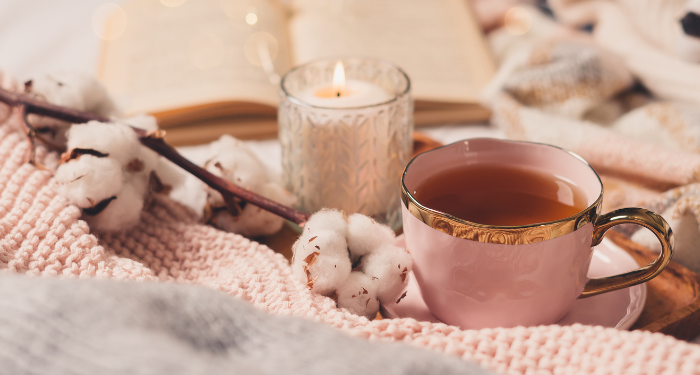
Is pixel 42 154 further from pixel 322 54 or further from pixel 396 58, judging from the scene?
pixel 396 58

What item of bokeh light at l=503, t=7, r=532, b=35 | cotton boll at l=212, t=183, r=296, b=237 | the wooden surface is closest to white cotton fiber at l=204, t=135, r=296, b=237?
cotton boll at l=212, t=183, r=296, b=237

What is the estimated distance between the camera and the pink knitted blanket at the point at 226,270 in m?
0.32

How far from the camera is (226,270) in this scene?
0.47 meters

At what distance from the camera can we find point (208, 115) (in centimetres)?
82

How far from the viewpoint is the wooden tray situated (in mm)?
432

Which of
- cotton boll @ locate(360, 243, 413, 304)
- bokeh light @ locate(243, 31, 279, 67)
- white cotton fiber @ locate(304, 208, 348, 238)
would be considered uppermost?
white cotton fiber @ locate(304, 208, 348, 238)

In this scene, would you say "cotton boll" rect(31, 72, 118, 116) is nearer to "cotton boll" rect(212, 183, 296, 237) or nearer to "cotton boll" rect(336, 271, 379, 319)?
"cotton boll" rect(212, 183, 296, 237)

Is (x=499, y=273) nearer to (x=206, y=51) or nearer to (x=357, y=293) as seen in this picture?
(x=357, y=293)

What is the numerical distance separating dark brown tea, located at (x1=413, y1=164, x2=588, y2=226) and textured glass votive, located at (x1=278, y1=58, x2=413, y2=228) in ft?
0.31

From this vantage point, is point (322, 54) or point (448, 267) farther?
point (322, 54)

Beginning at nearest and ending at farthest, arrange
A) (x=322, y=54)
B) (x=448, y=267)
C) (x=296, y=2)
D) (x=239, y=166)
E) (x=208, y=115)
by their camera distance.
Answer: (x=448, y=267) → (x=239, y=166) → (x=208, y=115) → (x=322, y=54) → (x=296, y=2)

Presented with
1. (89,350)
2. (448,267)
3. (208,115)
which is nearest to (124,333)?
Answer: (89,350)

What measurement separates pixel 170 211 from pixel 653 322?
45cm

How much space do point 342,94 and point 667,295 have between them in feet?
1.21
